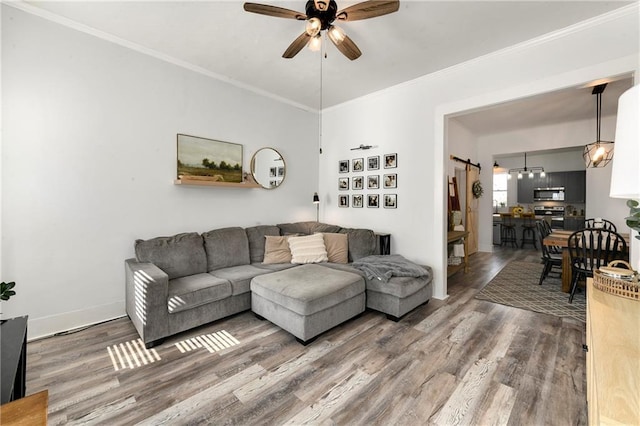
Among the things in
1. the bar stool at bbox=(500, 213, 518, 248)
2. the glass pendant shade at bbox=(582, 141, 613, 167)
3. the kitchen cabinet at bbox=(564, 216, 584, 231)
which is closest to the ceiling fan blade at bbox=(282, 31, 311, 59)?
the glass pendant shade at bbox=(582, 141, 613, 167)

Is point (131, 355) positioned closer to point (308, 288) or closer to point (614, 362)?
point (308, 288)

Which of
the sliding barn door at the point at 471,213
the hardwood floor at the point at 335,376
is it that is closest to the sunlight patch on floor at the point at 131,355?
the hardwood floor at the point at 335,376

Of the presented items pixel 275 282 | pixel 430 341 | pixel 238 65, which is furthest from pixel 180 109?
pixel 430 341

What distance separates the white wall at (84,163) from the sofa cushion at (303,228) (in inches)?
43.1

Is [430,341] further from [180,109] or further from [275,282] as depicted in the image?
[180,109]

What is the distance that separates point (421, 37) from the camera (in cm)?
277

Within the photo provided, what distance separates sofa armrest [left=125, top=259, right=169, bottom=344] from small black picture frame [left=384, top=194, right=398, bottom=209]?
119 inches

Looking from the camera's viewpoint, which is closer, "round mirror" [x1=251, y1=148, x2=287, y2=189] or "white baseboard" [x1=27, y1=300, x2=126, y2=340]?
"white baseboard" [x1=27, y1=300, x2=126, y2=340]

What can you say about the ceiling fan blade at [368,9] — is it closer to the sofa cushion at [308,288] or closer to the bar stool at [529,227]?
the sofa cushion at [308,288]

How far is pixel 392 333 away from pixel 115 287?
292 centimetres

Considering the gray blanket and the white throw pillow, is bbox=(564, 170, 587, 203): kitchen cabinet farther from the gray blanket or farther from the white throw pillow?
the white throw pillow

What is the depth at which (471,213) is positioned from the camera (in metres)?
6.35

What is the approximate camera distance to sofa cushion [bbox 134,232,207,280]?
2.83 meters

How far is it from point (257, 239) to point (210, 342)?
5.00ft
